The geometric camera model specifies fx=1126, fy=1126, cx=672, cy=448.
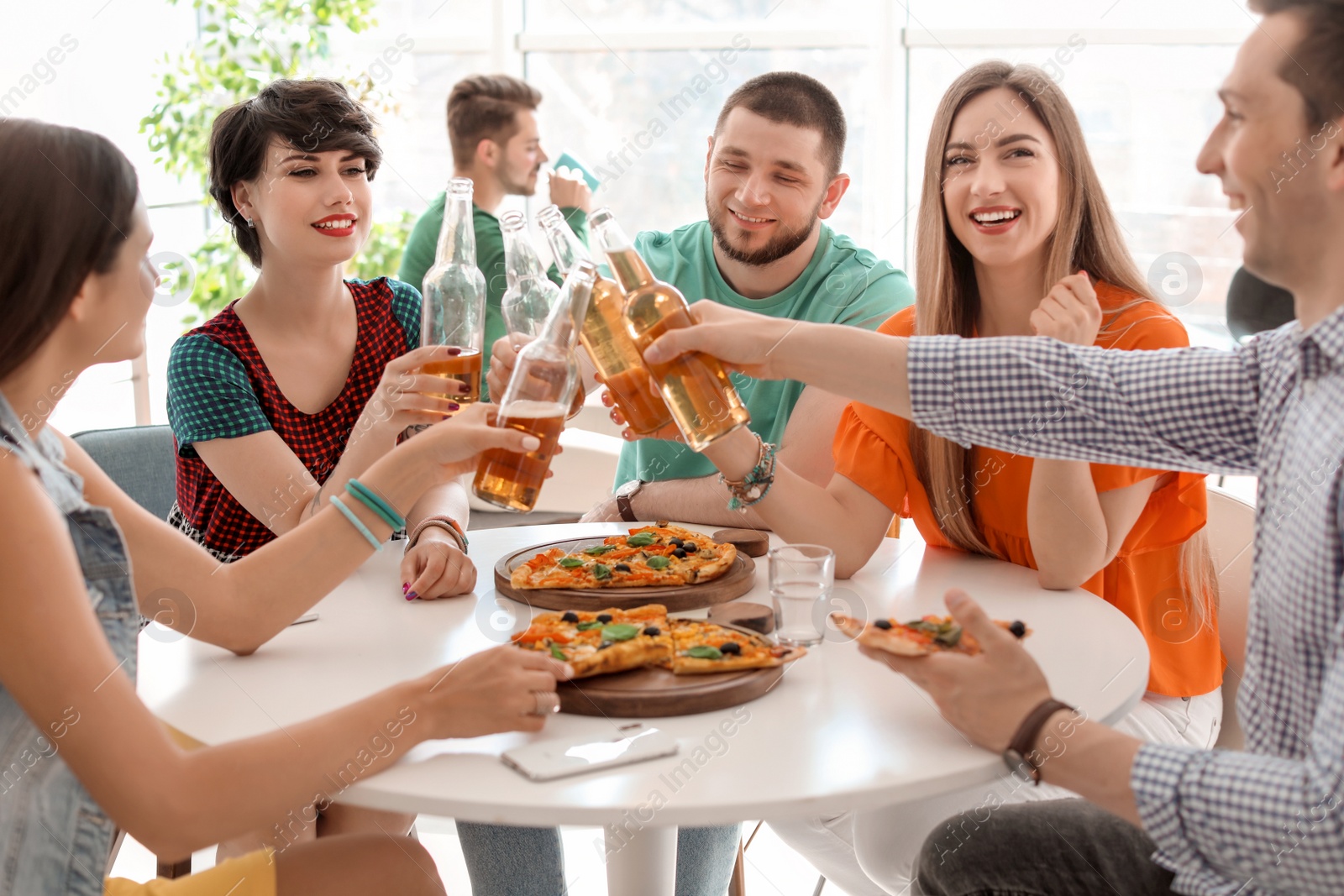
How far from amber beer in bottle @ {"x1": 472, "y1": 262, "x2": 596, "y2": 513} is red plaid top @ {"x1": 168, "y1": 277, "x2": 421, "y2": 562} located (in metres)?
0.76

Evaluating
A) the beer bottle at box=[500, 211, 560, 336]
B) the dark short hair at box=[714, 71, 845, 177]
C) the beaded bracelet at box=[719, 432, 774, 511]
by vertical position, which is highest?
the dark short hair at box=[714, 71, 845, 177]

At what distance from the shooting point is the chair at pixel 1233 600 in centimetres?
191

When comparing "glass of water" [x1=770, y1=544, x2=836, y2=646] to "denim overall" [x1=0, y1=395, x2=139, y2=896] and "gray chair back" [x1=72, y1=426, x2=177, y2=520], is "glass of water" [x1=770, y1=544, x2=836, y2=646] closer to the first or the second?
"denim overall" [x1=0, y1=395, x2=139, y2=896]

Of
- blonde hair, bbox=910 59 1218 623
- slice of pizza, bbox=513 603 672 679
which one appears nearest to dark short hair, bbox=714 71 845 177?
blonde hair, bbox=910 59 1218 623

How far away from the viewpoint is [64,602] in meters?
1.05

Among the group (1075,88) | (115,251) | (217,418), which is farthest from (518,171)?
(115,251)

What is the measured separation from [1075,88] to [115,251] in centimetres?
458

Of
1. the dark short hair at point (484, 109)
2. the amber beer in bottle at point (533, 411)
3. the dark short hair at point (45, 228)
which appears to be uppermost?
the dark short hair at point (484, 109)

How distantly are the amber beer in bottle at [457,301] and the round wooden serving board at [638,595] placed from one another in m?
0.33

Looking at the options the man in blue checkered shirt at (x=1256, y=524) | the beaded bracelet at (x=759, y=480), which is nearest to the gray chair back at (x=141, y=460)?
the beaded bracelet at (x=759, y=480)

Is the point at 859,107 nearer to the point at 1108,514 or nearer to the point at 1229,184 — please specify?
the point at 1108,514

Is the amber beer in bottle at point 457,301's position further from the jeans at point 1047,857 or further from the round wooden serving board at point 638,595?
the jeans at point 1047,857

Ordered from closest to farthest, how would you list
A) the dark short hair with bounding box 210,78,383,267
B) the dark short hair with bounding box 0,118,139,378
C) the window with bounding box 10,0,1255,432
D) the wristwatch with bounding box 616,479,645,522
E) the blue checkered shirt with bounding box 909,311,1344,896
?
the blue checkered shirt with bounding box 909,311,1344,896, the dark short hair with bounding box 0,118,139,378, the dark short hair with bounding box 210,78,383,267, the wristwatch with bounding box 616,479,645,522, the window with bounding box 10,0,1255,432

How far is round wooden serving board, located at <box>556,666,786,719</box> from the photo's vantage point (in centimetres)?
124
